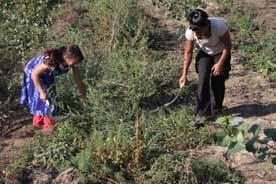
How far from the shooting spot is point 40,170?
446cm

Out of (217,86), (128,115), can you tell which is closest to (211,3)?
(217,86)

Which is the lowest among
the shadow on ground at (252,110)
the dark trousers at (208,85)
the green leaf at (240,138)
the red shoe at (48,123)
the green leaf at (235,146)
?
the shadow on ground at (252,110)

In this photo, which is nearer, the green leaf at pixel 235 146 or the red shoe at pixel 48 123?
the green leaf at pixel 235 146

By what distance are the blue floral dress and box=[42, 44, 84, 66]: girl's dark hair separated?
9 cm

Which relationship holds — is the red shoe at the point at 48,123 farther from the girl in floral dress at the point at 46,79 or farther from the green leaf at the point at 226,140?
the green leaf at the point at 226,140

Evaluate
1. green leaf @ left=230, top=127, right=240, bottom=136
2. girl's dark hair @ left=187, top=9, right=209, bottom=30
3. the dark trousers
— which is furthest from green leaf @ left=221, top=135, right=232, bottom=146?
the dark trousers

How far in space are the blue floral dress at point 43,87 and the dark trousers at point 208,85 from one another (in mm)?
1150

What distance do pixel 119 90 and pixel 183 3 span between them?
2.42m

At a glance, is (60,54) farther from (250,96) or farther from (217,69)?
(250,96)

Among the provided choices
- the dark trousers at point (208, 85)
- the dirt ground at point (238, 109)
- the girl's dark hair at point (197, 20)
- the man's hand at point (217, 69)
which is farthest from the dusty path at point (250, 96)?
the girl's dark hair at point (197, 20)

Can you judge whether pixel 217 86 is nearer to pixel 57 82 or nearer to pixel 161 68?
pixel 161 68

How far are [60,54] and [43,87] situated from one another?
0.32 meters

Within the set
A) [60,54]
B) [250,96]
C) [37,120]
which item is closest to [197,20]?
[60,54]

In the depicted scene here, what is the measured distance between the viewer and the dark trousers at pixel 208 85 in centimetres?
488
